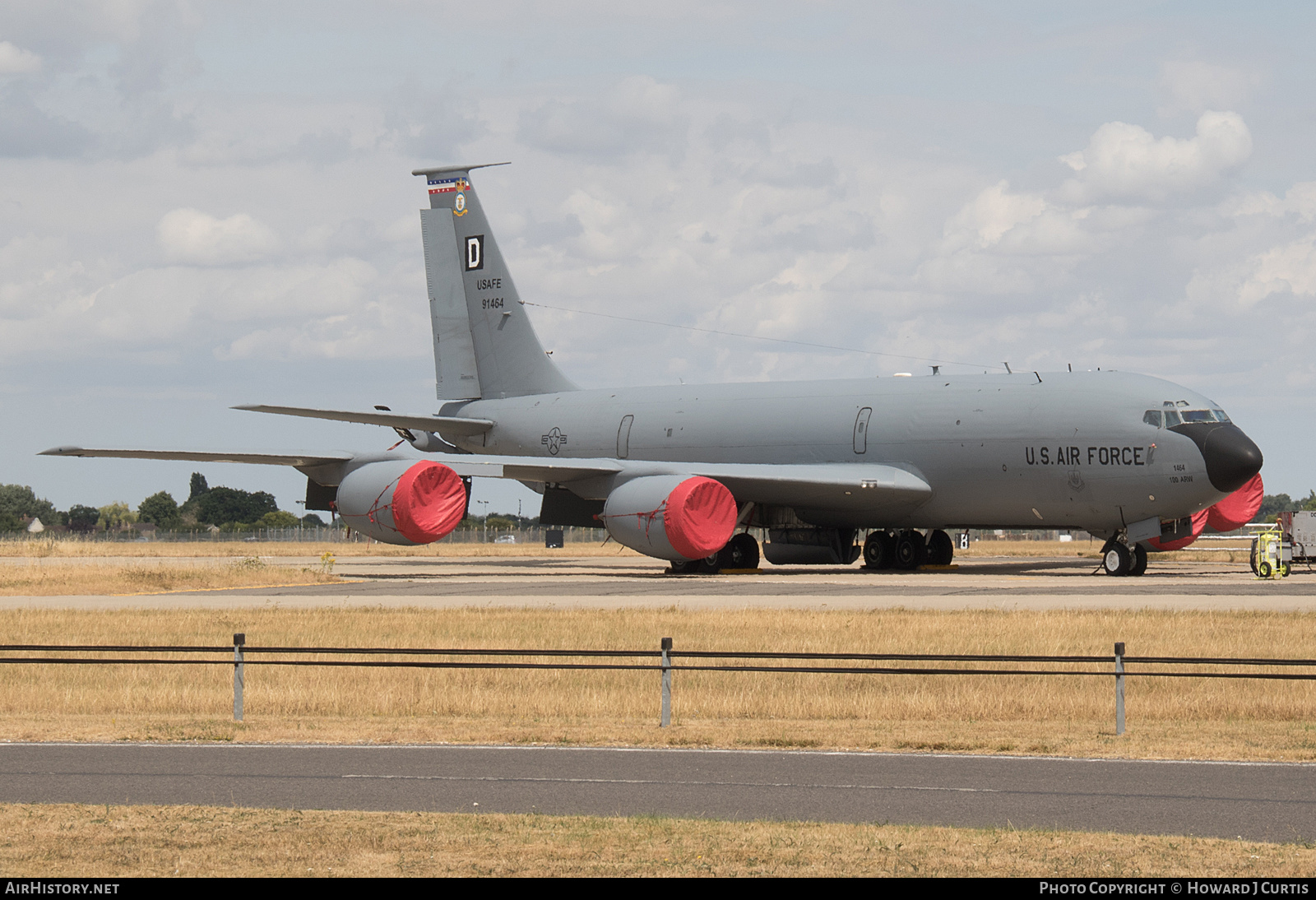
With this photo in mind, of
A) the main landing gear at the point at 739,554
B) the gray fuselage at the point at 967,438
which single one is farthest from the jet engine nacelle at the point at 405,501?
the gray fuselage at the point at 967,438

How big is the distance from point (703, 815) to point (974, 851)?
7.08 feet

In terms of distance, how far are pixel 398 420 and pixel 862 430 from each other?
15389 mm

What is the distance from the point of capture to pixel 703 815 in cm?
1084

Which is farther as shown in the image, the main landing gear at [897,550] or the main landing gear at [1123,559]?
Result: the main landing gear at [897,550]

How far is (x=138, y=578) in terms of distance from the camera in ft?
131

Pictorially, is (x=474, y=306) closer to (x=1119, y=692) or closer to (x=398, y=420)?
(x=398, y=420)

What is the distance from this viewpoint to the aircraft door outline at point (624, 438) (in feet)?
161

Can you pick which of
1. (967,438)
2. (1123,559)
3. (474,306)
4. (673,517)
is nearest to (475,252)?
(474,306)

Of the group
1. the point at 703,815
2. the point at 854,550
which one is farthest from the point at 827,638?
the point at 854,550

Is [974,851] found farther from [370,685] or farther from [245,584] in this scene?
[245,584]

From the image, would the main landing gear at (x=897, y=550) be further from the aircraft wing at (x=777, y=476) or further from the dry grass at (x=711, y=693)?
the dry grass at (x=711, y=693)

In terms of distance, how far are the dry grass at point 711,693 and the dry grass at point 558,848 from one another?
4.48 metres

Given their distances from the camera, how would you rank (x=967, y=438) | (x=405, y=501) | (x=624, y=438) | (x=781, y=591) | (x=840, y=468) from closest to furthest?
(x=781, y=591) < (x=405, y=501) < (x=967, y=438) < (x=840, y=468) < (x=624, y=438)

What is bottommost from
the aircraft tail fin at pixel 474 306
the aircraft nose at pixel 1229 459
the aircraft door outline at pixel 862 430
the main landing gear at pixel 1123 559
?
the main landing gear at pixel 1123 559
